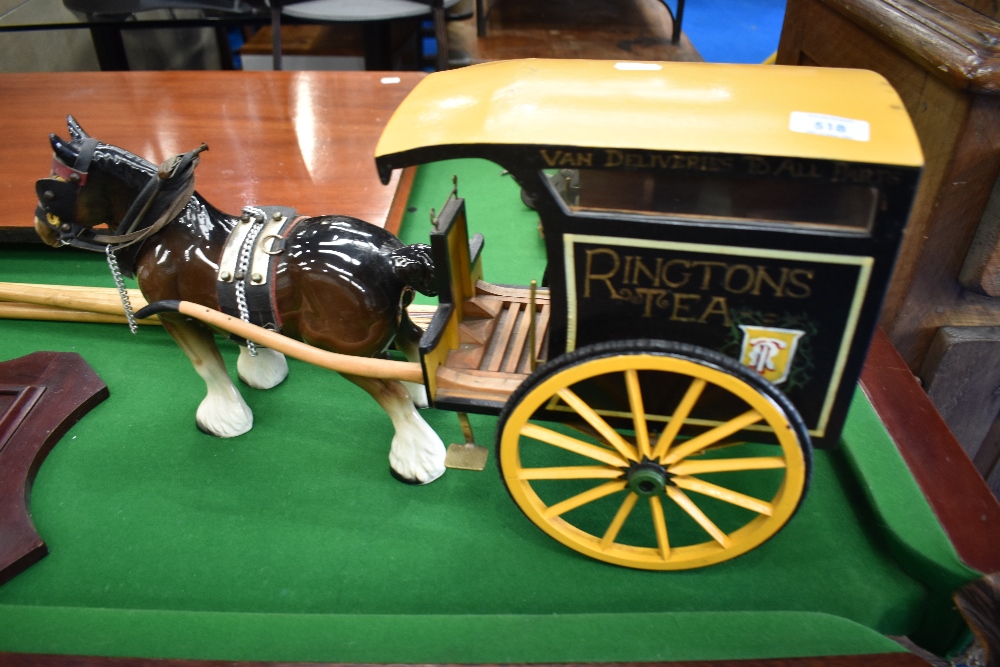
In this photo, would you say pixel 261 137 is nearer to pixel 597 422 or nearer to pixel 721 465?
pixel 597 422

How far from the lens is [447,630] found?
1.48 meters

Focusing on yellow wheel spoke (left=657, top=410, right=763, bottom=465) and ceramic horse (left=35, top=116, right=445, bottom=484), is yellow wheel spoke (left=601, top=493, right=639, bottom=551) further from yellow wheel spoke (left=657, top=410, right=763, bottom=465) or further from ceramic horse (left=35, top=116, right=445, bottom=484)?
ceramic horse (left=35, top=116, right=445, bottom=484)

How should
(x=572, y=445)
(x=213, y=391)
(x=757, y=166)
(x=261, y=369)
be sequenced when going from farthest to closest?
1. (x=261, y=369)
2. (x=213, y=391)
3. (x=572, y=445)
4. (x=757, y=166)

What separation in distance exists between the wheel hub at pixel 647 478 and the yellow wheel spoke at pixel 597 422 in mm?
23

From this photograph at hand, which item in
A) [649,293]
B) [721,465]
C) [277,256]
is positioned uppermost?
[649,293]

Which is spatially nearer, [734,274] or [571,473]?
[734,274]

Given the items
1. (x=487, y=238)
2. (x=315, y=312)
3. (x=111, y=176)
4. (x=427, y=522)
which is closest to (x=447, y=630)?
(x=427, y=522)

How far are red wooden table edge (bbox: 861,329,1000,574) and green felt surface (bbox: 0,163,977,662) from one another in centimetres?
4

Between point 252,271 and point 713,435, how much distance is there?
1064 millimetres

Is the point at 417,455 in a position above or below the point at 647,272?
below

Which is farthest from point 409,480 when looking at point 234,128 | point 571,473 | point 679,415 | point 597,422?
point 234,128

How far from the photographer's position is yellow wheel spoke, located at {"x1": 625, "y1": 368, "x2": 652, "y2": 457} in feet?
4.56

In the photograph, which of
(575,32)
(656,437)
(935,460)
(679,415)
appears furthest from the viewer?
(575,32)

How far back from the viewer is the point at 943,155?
1.89 m
